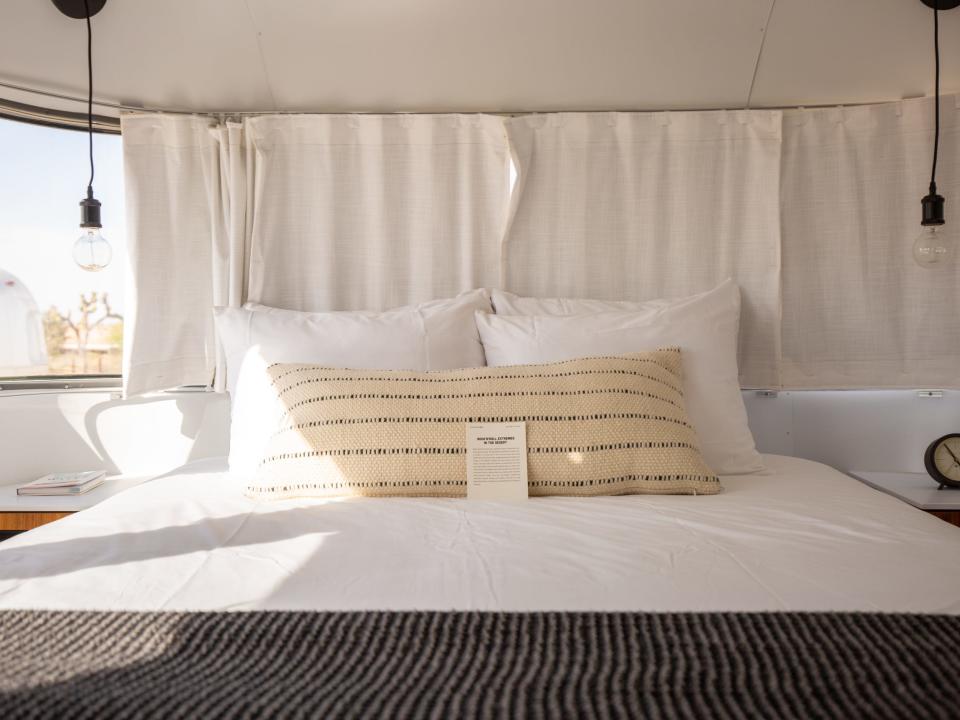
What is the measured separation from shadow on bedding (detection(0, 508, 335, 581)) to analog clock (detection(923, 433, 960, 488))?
1733 mm

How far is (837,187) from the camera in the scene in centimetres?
244

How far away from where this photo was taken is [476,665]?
0.78 meters

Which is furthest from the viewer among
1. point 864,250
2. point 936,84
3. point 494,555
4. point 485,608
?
point 864,250

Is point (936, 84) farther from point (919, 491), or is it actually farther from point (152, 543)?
point (152, 543)

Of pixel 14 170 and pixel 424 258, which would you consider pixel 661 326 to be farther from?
pixel 14 170

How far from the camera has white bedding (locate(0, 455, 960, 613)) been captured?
1.04 meters

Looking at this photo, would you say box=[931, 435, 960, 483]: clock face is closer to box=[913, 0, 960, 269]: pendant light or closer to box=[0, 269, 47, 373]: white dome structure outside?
box=[913, 0, 960, 269]: pendant light

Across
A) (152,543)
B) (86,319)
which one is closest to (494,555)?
(152,543)

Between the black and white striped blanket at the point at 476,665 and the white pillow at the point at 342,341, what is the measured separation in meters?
1.10

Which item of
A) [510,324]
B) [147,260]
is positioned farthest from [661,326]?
[147,260]

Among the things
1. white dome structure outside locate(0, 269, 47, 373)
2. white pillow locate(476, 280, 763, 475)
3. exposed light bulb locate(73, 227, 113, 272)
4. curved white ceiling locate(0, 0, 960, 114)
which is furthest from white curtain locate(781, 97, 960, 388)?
white dome structure outside locate(0, 269, 47, 373)

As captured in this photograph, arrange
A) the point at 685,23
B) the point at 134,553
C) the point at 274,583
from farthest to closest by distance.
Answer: the point at 685,23 < the point at 134,553 < the point at 274,583

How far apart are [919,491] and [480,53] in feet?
6.06

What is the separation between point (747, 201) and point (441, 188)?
1009 millimetres
